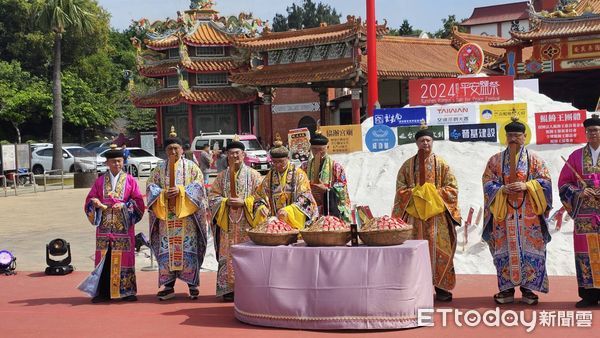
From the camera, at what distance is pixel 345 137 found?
16.7 metres

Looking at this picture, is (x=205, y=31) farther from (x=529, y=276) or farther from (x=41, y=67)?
(x=529, y=276)

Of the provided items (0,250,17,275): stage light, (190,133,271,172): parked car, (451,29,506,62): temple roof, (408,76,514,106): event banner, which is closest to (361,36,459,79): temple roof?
(451,29,506,62): temple roof

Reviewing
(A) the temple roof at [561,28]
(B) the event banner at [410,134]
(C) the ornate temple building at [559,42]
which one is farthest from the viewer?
(C) the ornate temple building at [559,42]

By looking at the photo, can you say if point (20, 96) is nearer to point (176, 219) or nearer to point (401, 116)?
point (401, 116)

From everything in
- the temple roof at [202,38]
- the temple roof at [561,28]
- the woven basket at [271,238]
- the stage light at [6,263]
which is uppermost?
the temple roof at [202,38]

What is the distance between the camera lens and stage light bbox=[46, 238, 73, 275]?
10.7 metres

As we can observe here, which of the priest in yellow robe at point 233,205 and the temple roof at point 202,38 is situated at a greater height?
the temple roof at point 202,38

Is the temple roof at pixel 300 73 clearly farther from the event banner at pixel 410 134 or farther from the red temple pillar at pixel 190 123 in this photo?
the event banner at pixel 410 134

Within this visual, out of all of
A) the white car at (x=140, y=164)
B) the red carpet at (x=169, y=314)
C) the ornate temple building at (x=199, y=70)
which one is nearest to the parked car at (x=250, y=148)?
the white car at (x=140, y=164)

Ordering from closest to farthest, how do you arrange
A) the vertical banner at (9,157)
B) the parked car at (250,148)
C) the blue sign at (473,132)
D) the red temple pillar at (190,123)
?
the blue sign at (473,132), the vertical banner at (9,157), the parked car at (250,148), the red temple pillar at (190,123)

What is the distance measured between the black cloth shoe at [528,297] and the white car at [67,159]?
26.1 meters

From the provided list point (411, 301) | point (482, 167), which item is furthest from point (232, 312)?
point (482, 167)

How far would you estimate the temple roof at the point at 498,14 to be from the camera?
2408 inches

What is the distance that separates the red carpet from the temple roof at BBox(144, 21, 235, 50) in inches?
1071
